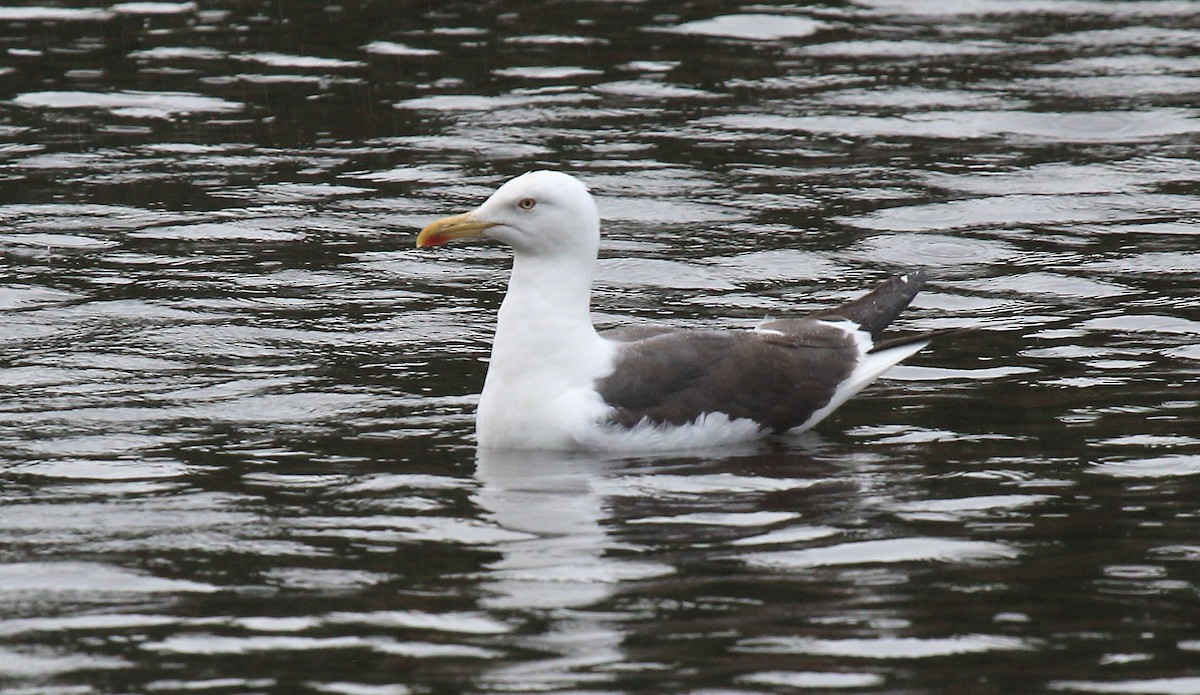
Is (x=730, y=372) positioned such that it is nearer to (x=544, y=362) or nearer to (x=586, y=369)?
(x=586, y=369)

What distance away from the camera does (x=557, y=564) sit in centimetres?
791

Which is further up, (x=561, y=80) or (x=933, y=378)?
(x=561, y=80)

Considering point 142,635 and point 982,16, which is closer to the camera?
point 142,635

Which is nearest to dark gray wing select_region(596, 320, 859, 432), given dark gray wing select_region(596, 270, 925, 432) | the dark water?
dark gray wing select_region(596, 270, 925, 432)

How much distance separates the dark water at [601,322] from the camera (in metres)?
7.17

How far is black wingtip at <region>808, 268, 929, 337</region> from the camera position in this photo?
11.2 metres

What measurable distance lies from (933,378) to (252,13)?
1175 cm

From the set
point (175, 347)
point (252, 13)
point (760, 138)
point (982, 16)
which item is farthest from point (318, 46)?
point (175, 347)

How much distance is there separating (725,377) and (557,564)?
2.48 meters

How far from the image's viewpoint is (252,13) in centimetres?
2088

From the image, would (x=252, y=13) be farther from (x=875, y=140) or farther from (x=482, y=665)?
(x=482, y=665)

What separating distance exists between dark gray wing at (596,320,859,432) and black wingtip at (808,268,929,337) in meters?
0.45

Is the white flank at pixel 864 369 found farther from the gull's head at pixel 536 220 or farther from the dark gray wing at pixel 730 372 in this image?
the gull's head at pixel 536 220

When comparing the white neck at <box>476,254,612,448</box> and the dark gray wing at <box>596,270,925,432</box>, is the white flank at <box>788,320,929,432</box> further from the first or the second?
the white neck at <box>476,254,612,448</box>
